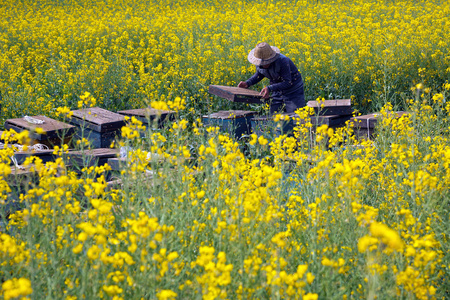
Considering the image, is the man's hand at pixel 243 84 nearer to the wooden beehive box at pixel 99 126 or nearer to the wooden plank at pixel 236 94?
the wooden plank at pixel 236 94

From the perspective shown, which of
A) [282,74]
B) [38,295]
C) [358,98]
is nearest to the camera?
[38,295]

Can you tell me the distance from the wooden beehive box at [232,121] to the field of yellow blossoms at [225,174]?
Result: 173mm

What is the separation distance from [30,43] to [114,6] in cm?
686

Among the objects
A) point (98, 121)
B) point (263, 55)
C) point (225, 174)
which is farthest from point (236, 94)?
point (225, 174)

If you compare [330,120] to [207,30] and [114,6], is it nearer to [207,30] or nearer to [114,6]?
[207,30]

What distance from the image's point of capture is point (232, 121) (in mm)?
5168

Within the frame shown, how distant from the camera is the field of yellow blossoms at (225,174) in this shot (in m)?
1.76

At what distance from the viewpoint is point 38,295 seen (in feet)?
6.15

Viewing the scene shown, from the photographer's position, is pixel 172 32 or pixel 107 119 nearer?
pixel 107 119

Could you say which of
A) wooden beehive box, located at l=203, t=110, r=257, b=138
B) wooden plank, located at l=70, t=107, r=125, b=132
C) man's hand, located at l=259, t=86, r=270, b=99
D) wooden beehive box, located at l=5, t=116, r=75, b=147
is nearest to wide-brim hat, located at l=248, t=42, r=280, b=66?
man's hand, located at l=259, t=86, r=270, b=99

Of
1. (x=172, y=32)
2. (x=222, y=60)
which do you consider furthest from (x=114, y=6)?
(x=222, y=60)

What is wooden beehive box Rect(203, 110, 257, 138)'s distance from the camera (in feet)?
16.8

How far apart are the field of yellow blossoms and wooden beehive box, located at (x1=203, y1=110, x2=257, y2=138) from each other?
17 cm

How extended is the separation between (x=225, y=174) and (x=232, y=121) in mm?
2689
